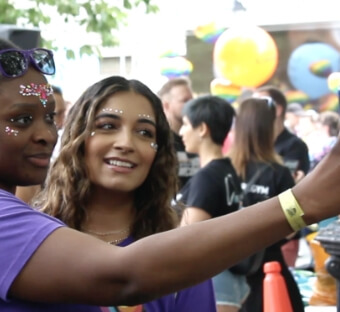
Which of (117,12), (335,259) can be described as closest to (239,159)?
(335,259)

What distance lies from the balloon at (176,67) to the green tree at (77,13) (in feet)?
2.94

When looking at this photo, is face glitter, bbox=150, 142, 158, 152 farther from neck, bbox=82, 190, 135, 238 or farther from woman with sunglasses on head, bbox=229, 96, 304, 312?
woman with sunglasses on head, bbox=229, 96, 304, 312

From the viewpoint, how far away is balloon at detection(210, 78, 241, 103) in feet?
35.2

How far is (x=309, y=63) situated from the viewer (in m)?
12.7

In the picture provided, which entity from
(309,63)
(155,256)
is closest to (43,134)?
(155,256)

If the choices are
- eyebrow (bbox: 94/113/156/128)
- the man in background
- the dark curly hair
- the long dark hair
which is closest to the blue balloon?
the man in background

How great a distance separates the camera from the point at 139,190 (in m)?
2.93

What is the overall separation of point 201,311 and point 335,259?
1.17 meters

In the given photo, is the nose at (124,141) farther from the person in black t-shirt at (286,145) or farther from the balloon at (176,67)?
the balloon at (176,67)

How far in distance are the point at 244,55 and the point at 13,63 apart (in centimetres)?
794

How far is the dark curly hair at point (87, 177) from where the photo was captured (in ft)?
9.28

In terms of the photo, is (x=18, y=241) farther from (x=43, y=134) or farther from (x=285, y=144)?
(x=285, y=144)

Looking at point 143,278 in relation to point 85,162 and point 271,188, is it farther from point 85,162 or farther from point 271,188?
point 271,188

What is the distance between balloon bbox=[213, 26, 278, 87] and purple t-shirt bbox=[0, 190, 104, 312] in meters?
8.11
